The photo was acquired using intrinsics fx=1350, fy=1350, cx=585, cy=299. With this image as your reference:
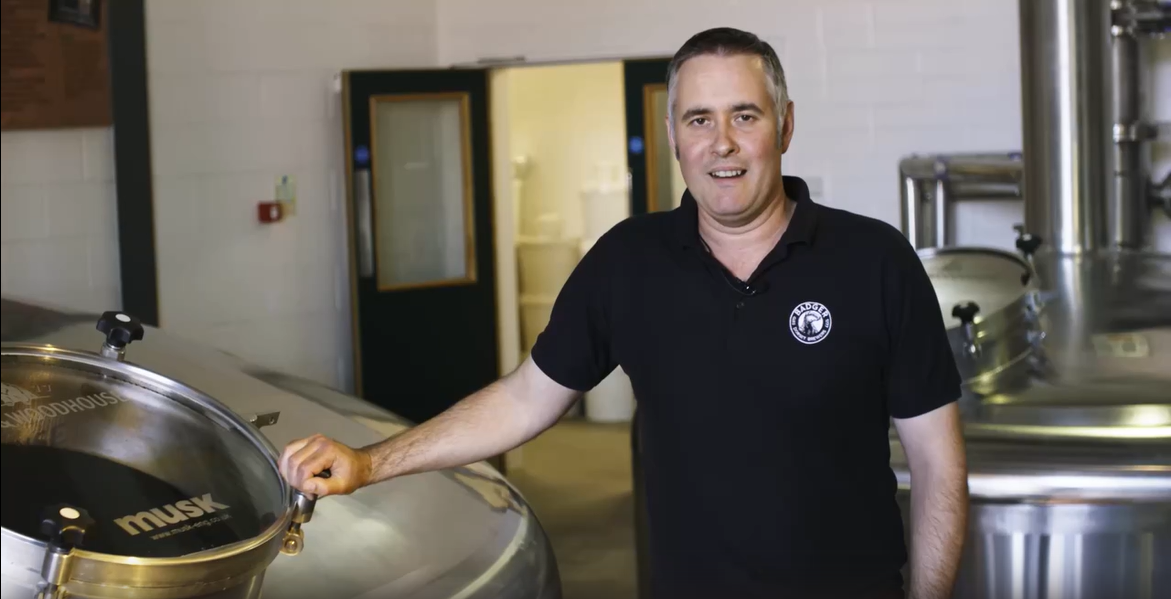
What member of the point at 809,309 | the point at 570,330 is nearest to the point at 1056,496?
the point at 809,309

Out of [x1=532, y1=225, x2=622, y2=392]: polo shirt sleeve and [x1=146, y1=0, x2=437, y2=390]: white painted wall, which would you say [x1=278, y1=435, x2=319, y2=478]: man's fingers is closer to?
[x1=532, y1=225, x2=622, y2=392]: polo shirt sleeve

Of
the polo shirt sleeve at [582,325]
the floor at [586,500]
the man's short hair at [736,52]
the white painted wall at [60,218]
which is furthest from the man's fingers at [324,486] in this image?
the white painted wall at [60,218]

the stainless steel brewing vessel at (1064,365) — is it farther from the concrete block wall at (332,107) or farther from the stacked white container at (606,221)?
the stacked white container at (606,221)

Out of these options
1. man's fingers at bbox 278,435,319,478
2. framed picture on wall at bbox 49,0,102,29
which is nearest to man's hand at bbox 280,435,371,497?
man's fingers at bbox 278,435,319,478

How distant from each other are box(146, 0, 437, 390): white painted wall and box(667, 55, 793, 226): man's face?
3.47m

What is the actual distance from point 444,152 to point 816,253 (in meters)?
4.33

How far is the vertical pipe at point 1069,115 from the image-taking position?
3889mm

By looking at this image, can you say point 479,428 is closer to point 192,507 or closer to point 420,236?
point 192,507

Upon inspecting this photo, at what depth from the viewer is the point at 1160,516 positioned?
2.20m

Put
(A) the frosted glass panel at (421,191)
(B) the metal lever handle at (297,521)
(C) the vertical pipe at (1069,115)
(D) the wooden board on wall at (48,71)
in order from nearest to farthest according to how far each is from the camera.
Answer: (B) the metal lever handle at (297,521)
(C) the vertical pipe at (1069,115)
(D) the wooden board on wall at (48,71)
(A) the frosted glass panel at (421,191)

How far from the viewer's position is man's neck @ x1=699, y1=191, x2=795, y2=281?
5.79 feet

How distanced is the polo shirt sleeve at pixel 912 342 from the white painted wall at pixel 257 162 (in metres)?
3.63

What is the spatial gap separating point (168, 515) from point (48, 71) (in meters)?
3.24

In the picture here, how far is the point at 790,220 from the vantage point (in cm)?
176
